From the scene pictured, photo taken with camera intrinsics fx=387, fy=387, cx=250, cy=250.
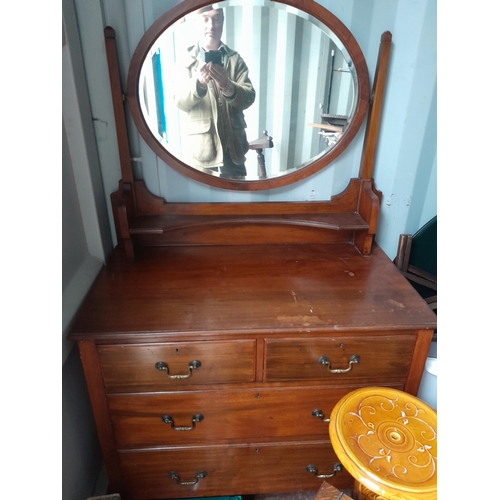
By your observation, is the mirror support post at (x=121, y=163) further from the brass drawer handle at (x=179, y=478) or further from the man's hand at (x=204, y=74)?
the brass drawer handle at (x=179, y=478)

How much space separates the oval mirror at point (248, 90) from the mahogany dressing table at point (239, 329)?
17 mm

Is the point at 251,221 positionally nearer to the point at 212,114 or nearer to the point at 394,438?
the point at 212,114

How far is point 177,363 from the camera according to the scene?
1.06 m

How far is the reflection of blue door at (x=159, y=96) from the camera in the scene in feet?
3.82

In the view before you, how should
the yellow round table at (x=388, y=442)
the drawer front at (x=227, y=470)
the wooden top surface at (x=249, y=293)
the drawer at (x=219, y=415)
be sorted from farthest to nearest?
the drawer front at (x=227, y=470)
the drawer at (x=219, y=415)
the wooden top surface at (x=249, y=293)
the yellow round table at (x=388, y=442)

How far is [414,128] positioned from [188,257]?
898 mm

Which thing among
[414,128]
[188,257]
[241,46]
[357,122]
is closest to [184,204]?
[188,257]

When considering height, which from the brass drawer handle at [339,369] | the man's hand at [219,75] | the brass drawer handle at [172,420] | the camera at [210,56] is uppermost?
the camera at [210,56]

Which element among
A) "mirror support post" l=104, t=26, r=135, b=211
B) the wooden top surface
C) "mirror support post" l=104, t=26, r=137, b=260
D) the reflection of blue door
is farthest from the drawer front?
the reflection of blue door

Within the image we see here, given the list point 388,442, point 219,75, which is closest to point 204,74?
point 219,75

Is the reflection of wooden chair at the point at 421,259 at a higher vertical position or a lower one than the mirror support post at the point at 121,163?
lower

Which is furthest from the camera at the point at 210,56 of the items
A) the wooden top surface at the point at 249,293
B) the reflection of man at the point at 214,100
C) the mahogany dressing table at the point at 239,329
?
the wooden top surface at the point at 249,293
